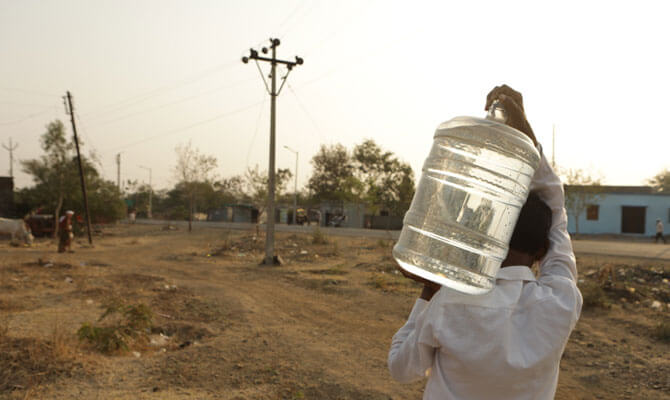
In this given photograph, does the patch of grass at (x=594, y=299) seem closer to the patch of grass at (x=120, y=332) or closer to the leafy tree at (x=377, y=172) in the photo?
the patch of grass at (x=120, y=332)

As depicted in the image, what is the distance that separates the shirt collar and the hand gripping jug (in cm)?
5

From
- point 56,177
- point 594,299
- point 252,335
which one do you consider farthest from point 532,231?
point 56,177

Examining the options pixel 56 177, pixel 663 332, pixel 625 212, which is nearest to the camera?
pixel 663 332

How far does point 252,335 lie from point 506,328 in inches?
193

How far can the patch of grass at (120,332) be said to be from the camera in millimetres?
4703

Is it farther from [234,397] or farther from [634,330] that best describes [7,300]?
[634,330]

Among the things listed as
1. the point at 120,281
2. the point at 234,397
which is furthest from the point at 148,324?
the point at 120,281

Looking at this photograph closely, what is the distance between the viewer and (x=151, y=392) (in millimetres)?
3818

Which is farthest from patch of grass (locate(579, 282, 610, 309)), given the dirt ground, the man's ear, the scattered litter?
the man's ear

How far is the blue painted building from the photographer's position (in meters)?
35.0

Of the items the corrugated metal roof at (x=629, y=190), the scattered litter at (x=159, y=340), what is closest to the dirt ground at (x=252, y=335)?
the scattered litter at (x=159, y=340)

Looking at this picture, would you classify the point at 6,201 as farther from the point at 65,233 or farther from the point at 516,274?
the point at 516,274

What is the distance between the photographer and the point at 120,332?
4.97 metres

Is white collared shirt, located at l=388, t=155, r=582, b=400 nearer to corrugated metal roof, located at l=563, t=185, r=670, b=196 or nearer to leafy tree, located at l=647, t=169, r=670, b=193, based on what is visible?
corrugated metal roof, located at l=563, t=185, r=670, b=196
